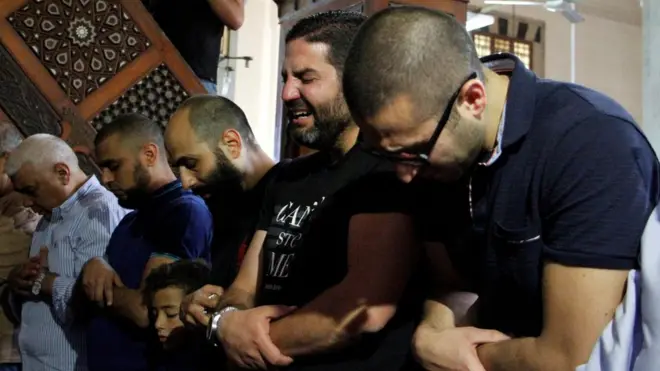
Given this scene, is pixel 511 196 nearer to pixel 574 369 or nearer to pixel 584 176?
pixel 584 176

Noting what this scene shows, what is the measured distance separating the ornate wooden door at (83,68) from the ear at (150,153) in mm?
955

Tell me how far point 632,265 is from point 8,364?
2885mm

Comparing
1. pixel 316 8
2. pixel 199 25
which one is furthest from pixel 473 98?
pixel 199 25

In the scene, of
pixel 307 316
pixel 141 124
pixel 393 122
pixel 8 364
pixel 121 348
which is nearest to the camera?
pixel 393 122

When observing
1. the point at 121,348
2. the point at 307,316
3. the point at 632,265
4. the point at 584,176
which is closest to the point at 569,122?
the point at 584,176

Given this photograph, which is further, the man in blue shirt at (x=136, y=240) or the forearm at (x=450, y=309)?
the man in blue shirt at (x=136, y=240)

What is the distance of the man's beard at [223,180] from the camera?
8.20 feet

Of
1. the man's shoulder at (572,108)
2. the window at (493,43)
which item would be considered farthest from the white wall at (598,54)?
the man's shoulder at (572,108)

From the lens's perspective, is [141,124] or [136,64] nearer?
[141,124]

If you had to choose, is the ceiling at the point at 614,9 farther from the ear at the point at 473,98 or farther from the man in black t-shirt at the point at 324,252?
the ear at the point at 473,98

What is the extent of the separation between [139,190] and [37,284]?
55 cm

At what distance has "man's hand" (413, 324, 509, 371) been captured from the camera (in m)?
1.50

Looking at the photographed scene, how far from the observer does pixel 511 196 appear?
142 cm

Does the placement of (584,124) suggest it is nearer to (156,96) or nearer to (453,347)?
(453,347)
